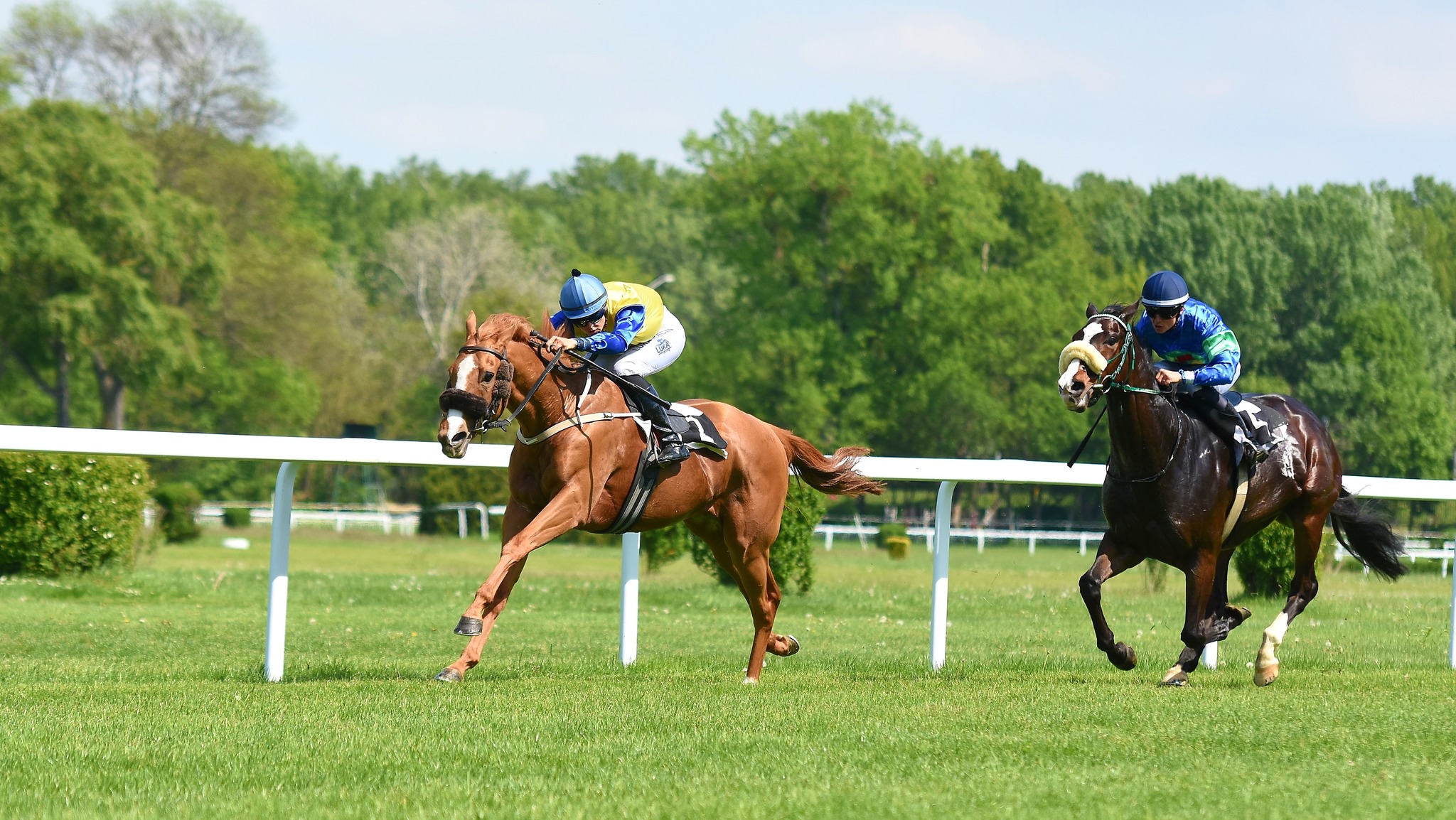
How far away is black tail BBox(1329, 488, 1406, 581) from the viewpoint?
8.40 m

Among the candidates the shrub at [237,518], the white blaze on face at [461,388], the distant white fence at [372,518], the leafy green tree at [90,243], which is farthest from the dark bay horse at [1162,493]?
the leafy green tree at [90,243]

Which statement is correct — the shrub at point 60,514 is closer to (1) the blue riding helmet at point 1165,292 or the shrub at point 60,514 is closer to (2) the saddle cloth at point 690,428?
(2) the saddle cloth at point 690,428

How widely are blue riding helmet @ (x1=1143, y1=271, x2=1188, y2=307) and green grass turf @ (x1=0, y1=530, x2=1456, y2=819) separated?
1803 millimetres

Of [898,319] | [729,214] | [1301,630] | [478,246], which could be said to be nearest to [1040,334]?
[898,319]

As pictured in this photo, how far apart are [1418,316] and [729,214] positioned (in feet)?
76.0

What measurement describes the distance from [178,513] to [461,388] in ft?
74.0

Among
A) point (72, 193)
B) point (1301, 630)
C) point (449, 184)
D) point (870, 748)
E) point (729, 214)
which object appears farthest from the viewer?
point (449, 184)

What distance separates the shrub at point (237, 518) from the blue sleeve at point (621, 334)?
30.9 meters

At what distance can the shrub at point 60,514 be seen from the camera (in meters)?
14.1

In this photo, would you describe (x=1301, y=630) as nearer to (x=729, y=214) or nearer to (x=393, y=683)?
(x=393, y=683)

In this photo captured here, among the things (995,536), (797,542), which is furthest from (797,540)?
(995,536)

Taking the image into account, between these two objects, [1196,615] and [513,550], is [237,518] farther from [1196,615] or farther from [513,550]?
[1196,615]

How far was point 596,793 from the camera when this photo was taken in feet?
13.7

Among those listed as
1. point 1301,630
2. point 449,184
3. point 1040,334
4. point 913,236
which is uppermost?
point 449,184
